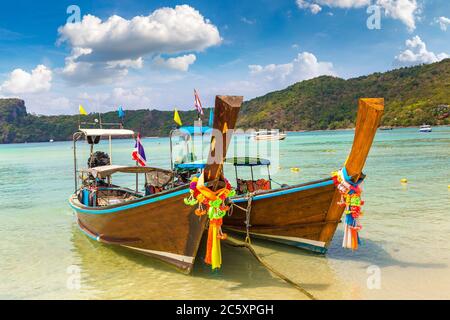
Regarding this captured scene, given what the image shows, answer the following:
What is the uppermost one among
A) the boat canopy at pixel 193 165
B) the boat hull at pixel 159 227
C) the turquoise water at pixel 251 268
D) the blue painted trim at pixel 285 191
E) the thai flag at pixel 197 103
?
the thai flag at pixel 197 103

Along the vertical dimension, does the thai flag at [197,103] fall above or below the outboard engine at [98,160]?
above

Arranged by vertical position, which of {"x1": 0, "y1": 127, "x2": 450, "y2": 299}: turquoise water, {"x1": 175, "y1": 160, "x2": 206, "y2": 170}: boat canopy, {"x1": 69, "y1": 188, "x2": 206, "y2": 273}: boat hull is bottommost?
{"x1": 0, "y1": 127, "x2": 450, "y2": 299}: turquoise water

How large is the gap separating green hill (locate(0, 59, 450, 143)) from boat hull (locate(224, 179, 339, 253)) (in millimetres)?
108813

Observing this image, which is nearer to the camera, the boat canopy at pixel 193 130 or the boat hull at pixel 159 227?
the boat hull at pixel 159 227

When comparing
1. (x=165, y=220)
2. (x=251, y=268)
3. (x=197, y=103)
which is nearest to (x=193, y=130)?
(x=197, y=103)

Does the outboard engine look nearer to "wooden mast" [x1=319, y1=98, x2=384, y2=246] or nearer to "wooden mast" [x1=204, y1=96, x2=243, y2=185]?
"wooden mast" [x1=204, y1=96, x2=243, y2=185]

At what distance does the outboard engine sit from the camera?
42.0 ft

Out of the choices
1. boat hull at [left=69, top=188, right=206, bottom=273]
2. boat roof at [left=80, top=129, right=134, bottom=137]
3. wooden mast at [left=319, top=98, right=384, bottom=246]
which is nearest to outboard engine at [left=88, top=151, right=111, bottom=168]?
boat roof at [left=80, top=129, right=134, bottom=137]

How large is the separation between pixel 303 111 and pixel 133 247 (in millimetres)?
135505

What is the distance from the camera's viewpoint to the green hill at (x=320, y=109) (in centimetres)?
10931

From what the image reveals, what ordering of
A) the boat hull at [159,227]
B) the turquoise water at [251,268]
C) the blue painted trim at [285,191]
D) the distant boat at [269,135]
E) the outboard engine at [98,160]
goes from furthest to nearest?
1. the distant boat at [269,135]
2. the outboard engine at [98,160]
3. the blue painted trim at [285,191]
4. the boat hull at [159,227]
5. the turquoise water at [251,268]

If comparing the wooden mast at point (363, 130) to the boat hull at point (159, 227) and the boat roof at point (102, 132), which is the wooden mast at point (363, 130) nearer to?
the boat hull at point (159, 227)

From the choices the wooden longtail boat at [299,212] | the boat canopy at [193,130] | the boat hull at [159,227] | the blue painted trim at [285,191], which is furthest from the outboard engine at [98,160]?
the blue painted trim at [285,191]

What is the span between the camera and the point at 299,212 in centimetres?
854
